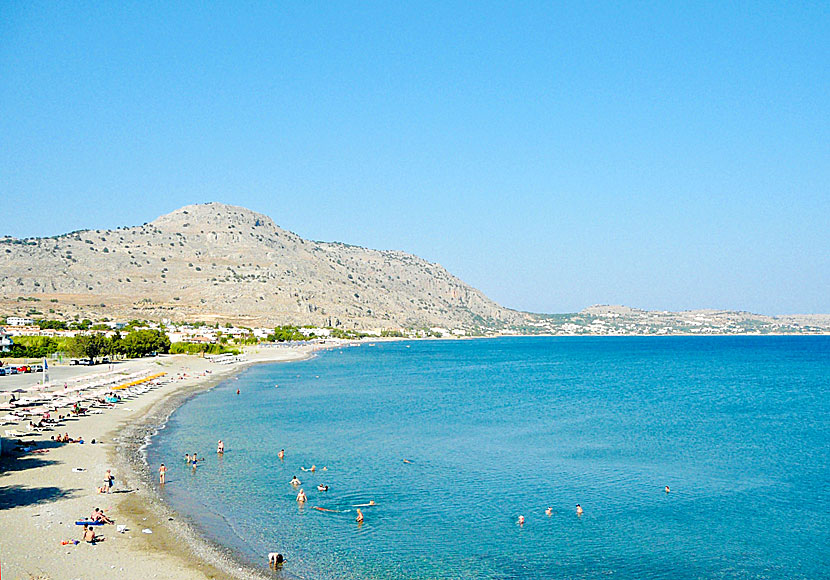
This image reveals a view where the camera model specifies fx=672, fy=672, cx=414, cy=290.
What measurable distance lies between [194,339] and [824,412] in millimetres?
120758

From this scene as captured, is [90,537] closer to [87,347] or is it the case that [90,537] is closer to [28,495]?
[28,495]

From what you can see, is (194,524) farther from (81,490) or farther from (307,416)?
(307,416)

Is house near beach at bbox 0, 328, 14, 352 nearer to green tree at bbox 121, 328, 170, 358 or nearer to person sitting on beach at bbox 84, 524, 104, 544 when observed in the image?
green tree at bbox 121, 328, 170, 358

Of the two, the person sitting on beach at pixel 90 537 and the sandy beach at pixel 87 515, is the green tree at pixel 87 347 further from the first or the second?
the person sitting on beach at pixel 90 537

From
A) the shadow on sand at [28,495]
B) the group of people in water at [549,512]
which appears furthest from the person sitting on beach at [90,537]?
the group of people in water at [549,512]

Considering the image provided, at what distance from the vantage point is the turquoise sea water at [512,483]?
24.6 metres

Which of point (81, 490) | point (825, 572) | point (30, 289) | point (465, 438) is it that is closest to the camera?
point (825, 572)

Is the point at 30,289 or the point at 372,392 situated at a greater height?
the point at 30,289

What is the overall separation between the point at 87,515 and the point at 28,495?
4181 mm

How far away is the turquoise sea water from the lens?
24.6 meters

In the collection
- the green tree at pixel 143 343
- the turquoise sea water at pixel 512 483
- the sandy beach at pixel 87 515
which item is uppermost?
the green tree at pixel 143 343

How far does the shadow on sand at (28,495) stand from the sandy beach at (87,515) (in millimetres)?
36

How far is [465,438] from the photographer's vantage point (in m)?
48.7

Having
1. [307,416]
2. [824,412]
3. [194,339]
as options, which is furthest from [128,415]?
[194,339]
